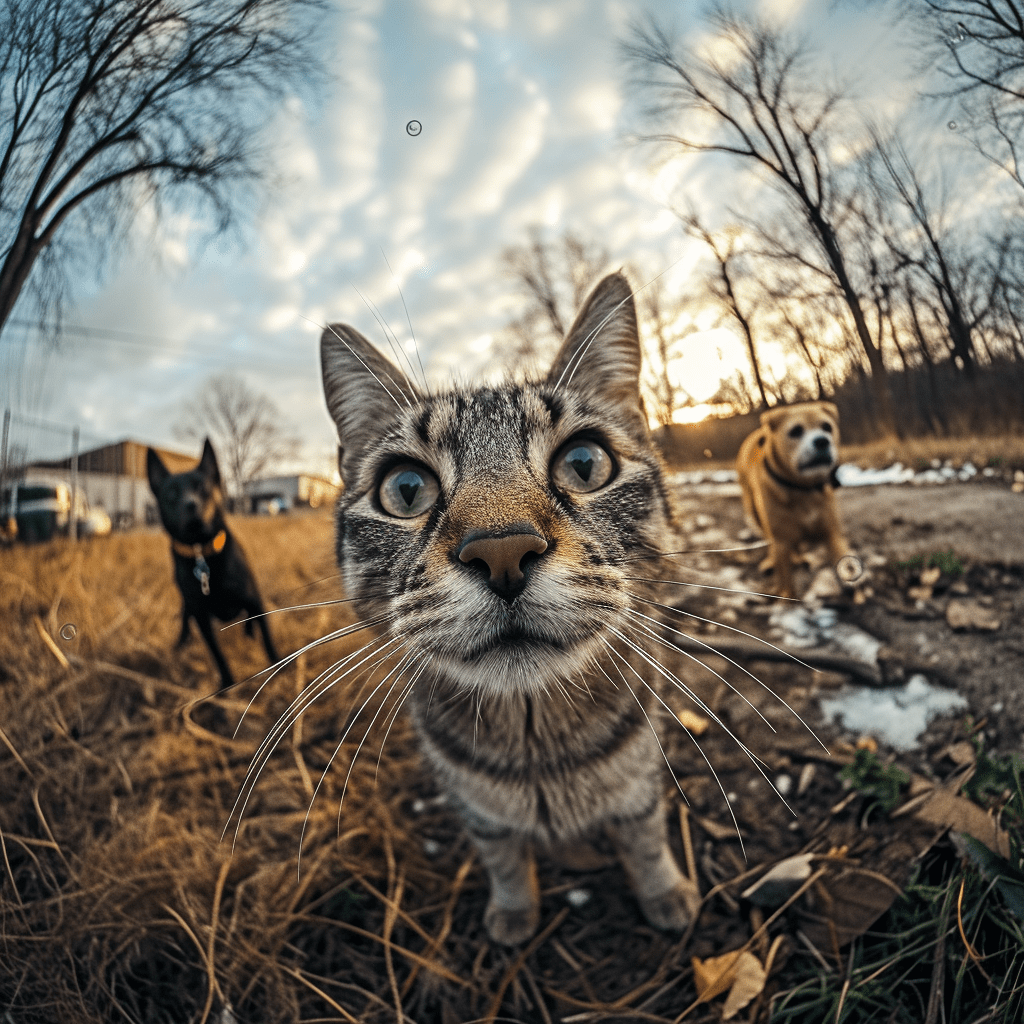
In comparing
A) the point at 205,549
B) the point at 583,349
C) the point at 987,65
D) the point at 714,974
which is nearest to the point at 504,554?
the point at 583,349

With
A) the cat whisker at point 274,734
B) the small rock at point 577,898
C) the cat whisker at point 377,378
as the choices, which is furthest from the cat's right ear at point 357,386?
the small rock at point 577,898

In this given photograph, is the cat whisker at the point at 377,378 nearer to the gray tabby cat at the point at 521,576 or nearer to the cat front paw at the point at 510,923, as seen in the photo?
the gray tabby cat at the point at 521,576

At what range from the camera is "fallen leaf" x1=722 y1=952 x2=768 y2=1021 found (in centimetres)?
130

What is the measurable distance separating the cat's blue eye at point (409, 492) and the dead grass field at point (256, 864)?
0.90 m

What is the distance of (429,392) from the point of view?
6.13 ft

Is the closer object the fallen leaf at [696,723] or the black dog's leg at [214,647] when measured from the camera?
the fallen leaf at [696,723]

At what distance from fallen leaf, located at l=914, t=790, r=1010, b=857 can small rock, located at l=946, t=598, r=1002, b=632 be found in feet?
1.79

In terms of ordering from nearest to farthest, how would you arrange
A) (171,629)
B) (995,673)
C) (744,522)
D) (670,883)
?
1. (995,673)
2. (670,883)
3. (744,522)
4. (171,629)

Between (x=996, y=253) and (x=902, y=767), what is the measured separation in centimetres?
162

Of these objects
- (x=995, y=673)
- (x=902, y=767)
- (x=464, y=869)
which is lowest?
(x=464, y=869)

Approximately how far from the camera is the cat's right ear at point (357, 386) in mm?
1681

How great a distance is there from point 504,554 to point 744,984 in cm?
135

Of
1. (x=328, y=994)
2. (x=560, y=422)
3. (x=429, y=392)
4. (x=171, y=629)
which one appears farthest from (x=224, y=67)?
(x=328, y=994)

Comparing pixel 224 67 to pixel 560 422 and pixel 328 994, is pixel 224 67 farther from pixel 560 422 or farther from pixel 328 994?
pixel 328 994
